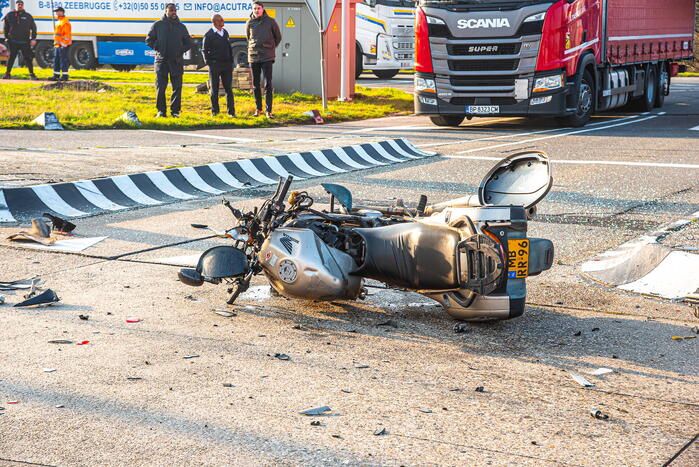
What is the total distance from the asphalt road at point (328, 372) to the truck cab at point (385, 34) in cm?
2026

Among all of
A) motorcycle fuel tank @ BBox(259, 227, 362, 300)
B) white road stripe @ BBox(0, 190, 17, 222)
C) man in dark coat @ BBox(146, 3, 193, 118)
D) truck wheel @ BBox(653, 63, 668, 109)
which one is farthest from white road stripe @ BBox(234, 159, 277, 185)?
truck wheel @ BBox(653, 63, 668, 109)

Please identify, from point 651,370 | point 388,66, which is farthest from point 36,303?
point 388,66

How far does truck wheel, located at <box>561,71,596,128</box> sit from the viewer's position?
16.7m

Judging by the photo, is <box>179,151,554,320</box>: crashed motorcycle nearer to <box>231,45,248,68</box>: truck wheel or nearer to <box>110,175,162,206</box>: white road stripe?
<box>110,175,162,206</box>: white road stripe

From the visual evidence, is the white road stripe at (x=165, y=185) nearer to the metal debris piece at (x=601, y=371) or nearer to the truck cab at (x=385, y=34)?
the metal debris piece at (x=601, y=371)

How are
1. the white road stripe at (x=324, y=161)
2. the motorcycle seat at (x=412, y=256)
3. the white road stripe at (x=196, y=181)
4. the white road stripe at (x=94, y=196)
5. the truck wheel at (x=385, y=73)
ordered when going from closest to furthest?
the motorcycle seat at (x=412, y=256)
the white road stripe at (x=94, y=196)
the white road stripe at (x=196, y=181)
the white road stripe at (x=324, y=161)
the truck wheel at (x=385, y=73)

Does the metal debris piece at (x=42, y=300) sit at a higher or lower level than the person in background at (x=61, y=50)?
lower

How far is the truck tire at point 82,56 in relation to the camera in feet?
106

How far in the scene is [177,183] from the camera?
9938 mm

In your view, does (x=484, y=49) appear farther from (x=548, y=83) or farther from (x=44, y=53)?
(x=44, y=53)

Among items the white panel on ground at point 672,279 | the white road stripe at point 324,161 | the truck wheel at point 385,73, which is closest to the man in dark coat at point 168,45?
the white road stripe at point 324,161

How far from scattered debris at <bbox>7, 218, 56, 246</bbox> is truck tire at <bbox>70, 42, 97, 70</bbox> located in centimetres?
2634

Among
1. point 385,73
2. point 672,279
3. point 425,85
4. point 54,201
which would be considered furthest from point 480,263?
point 385,73

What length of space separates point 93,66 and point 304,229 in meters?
29.0
